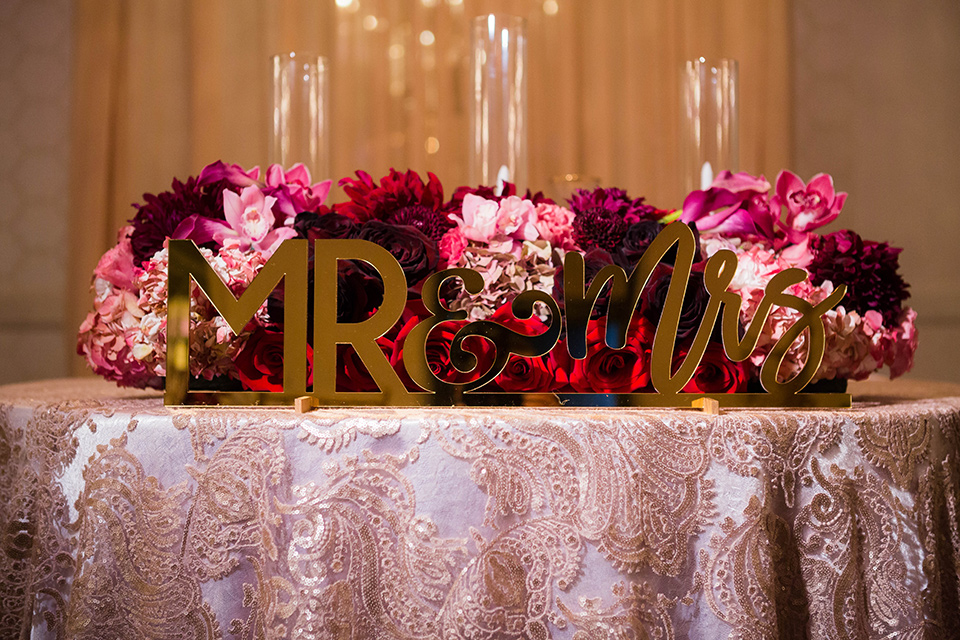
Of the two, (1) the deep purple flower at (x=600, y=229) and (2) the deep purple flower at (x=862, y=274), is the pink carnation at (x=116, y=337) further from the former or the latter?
(2) the deep purple flower at (x=862, y=274)

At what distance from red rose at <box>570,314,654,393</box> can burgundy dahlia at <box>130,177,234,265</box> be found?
54 cm

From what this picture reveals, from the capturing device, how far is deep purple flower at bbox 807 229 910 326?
1.04 m

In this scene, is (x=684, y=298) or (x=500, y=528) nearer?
(x=500, y=528)

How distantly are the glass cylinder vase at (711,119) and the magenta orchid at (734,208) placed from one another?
0.36 m

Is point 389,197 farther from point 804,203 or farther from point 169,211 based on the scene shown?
point 804,203

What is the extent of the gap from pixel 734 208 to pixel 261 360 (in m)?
0.69

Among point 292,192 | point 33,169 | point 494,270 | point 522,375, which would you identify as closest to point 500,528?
point 522,375

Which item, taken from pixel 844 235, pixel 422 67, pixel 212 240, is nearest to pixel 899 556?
pixel 844 235

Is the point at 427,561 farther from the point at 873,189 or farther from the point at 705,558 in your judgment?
the point at 873,189

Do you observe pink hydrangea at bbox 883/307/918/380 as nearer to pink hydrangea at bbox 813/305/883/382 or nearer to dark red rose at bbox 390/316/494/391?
pink hydrangea at bbox 813/305/883/382

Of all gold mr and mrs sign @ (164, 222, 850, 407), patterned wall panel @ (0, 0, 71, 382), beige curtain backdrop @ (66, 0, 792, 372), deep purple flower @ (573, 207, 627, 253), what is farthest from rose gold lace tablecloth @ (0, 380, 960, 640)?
patterned wall panel @ (0, 0, 71, 382)

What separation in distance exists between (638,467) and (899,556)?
1.04ft

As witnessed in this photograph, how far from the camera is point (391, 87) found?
3.40 meters

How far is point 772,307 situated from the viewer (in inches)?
38.2
